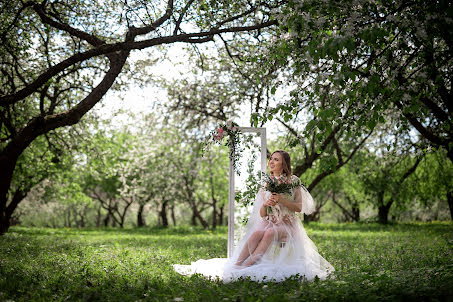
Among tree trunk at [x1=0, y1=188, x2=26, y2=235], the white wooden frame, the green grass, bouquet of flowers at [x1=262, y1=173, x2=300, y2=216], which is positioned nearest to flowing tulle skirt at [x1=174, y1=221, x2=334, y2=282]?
the green grass

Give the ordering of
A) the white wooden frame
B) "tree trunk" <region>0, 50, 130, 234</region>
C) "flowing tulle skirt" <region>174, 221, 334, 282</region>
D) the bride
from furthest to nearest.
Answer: "tree trunk" <region>0, 50, 130, 234</region>
the white wooden frame
the bride
"flowing tulle skirt" <region>174, 221, 334, 282</region>

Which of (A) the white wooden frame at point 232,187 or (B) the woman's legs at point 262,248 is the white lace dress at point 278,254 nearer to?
(B) the woman's legs at point 262,248

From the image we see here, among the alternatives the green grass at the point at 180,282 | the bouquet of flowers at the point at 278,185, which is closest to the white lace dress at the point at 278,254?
the bouquet of flowers at the point at 278,185

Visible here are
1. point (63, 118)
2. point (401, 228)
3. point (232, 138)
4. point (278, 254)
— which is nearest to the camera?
point (278, 254)

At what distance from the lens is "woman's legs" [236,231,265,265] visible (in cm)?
758

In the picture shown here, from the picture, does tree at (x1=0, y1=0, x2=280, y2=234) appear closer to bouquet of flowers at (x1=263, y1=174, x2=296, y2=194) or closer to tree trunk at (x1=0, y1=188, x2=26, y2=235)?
tree trunk at (x1=0, y1=188, x2=26, y2=235)

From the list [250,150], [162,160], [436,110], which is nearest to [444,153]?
[436,110]

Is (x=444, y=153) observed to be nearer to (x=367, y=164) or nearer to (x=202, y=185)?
(x=367, y=164)

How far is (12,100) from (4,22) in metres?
3.19

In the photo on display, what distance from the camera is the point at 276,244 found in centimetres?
750

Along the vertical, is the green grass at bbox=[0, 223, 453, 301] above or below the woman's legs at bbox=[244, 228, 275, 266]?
below

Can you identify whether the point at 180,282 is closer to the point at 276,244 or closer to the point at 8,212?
the point at 276,244

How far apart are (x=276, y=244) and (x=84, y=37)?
683 cm

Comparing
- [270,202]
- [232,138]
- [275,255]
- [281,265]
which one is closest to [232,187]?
[232,138]
